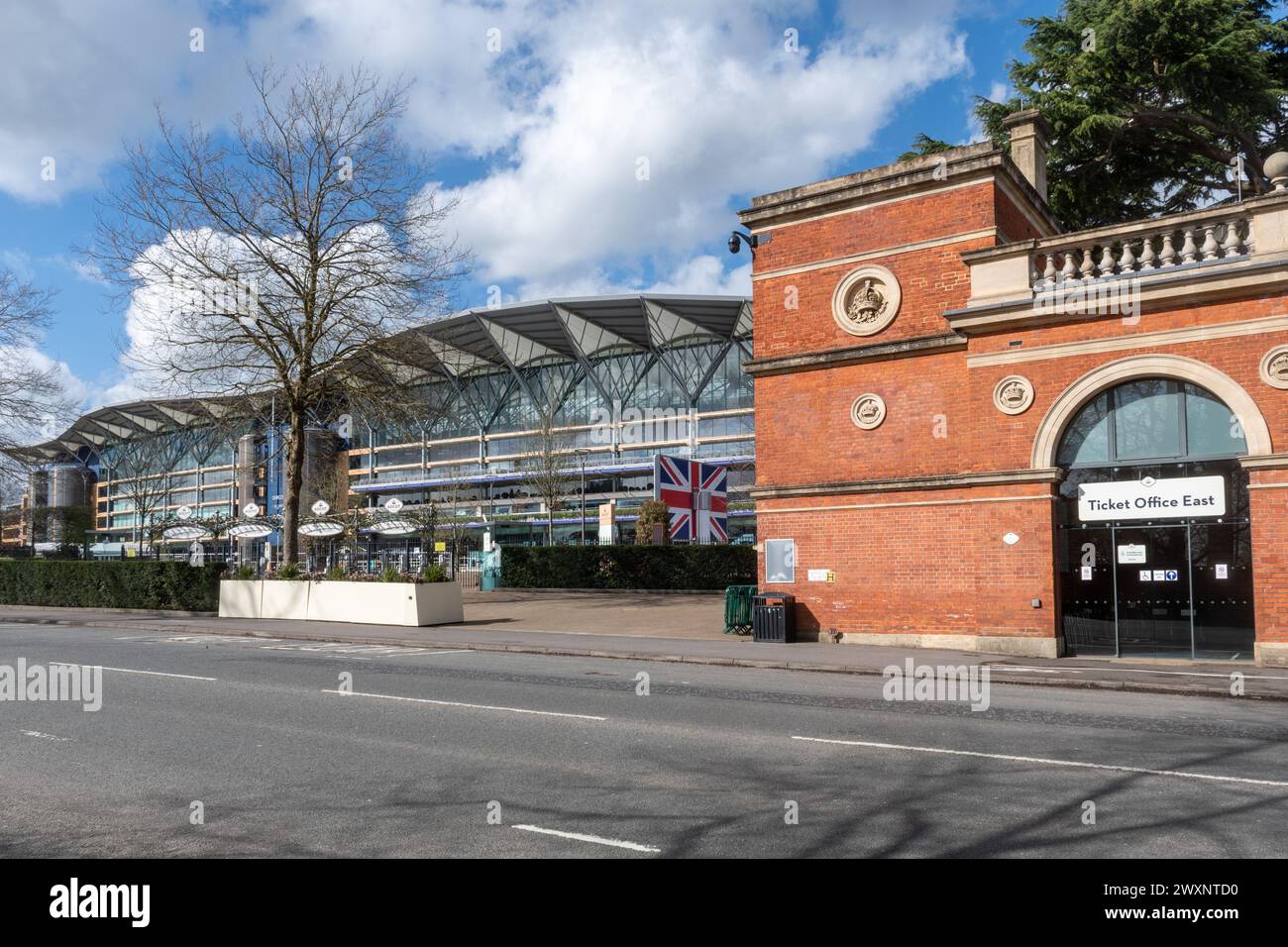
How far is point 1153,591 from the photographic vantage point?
15336 millimetres

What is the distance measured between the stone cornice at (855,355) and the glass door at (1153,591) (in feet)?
14.2

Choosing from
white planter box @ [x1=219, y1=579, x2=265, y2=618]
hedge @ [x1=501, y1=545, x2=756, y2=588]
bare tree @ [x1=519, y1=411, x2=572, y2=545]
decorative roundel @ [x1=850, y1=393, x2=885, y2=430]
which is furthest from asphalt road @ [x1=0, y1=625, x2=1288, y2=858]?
bare tree @ [x1=519, y1=411, x2=572, y2=545]

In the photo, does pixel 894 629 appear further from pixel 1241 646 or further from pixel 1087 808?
pixel 1087 808

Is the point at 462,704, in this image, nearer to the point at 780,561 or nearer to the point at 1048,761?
the point at 1048,761

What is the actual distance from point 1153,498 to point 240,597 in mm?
22976

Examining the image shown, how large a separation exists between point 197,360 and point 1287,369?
2665 centimetres

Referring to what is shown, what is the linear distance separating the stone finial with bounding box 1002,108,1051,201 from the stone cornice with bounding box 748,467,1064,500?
6.98 m

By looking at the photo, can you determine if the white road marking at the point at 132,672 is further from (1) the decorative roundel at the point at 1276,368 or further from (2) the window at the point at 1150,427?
(1) the decorative roundel at the point at 1276,368

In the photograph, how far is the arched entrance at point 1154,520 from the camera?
1459cm

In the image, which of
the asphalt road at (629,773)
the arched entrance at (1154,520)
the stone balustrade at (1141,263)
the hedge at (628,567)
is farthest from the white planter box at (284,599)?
the arched entrance at (1154,520)

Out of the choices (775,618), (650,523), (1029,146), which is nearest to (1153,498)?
(775,618)

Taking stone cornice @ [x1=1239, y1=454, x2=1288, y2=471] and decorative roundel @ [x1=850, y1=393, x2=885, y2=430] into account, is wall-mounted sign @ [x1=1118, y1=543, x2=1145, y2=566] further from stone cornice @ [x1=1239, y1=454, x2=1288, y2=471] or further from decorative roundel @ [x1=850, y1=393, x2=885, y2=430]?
decorative roundel @ [x1=850, y1=393, x2=885, y2=430]

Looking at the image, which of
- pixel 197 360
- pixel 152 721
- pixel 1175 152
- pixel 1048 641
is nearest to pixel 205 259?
pixel 197 360
